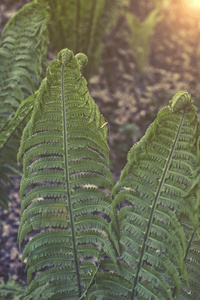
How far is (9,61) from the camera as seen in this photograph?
122cm

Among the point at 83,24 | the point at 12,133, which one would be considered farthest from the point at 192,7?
the point at 12,133

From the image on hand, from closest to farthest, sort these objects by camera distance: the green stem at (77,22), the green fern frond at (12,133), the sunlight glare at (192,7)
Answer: the green fern frond at (12,133)
the green stem at (77,22)
the sunlight glare at (192,7)

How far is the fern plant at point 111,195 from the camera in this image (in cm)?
72

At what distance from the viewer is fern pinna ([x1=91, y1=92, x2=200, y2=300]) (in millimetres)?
705

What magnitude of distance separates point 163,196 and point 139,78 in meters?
2.58

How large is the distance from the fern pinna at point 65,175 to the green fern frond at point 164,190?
3.2 inches

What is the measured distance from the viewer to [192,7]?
13.3 ft

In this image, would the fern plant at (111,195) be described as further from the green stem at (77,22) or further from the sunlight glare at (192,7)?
the sunlight glare at (192,7)

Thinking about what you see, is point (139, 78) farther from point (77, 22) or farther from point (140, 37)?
point (77, 22)

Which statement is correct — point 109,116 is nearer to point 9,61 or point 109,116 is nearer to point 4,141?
point 9,61

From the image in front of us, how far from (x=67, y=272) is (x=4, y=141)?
44cm

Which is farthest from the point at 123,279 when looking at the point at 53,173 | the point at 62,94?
the point at 62,94

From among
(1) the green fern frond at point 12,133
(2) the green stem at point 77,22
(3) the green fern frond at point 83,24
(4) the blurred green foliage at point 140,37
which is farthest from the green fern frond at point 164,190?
(4) the blurred green foliage at point 140,37

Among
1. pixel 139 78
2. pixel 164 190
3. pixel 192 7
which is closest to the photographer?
pixel 164 190
